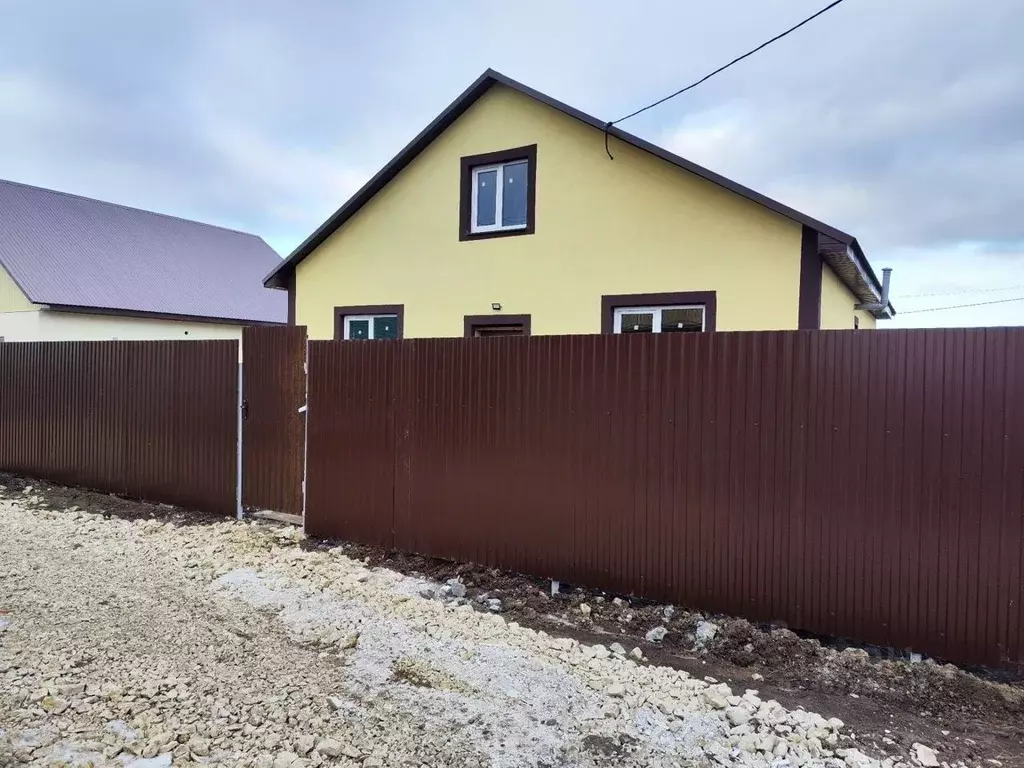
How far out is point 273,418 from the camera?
694 cm

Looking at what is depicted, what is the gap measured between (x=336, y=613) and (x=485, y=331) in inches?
214

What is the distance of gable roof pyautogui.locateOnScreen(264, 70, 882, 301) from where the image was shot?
6.93 m

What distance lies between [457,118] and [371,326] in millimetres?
3485

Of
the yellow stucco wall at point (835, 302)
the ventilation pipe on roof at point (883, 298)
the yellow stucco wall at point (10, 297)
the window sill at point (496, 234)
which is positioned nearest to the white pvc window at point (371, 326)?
the window sill at point (496, 234)

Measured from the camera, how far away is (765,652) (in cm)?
402

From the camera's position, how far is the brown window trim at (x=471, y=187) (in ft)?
28.6

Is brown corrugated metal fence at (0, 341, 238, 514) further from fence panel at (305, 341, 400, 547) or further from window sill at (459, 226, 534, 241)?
window sill at (459, 226, 534, 241)

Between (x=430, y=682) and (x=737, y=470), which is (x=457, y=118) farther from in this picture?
(x=430, y=682)

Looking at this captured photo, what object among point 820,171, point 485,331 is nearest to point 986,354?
point 485,331

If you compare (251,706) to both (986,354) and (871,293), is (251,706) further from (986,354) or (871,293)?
(871,293)

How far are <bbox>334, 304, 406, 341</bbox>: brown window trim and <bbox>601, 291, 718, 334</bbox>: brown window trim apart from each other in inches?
128

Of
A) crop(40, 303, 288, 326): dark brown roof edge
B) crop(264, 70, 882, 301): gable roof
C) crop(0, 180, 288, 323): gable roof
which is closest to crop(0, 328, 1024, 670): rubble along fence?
crop(264, 70, 882, 301): gable roof

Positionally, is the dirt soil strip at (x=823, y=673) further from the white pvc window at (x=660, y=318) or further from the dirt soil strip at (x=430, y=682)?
the white pvc window at (x=660, y=318)

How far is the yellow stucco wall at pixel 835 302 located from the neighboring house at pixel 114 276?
18.3 m
